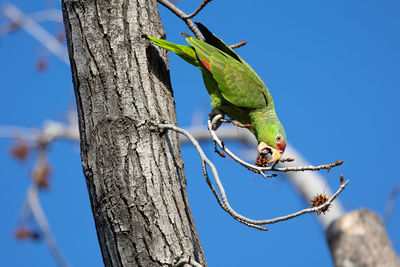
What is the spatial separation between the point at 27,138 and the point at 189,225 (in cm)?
937

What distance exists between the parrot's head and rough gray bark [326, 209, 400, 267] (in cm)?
302

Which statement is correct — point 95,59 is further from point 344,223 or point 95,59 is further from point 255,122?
point 344,223

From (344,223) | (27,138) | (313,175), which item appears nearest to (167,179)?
(344,223)

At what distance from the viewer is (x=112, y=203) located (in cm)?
256

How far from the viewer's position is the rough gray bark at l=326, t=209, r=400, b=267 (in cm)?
591

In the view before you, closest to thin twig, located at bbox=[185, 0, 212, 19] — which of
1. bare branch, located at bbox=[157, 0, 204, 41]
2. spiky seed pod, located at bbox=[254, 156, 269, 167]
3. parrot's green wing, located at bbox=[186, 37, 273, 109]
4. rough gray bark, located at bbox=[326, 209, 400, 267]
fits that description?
bare branch, located at bbox=[157, 0, 204, 41]

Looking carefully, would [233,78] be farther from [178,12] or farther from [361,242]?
[361,242]

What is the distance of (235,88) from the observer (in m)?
3.95

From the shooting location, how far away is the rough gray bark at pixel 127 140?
8.30 ft

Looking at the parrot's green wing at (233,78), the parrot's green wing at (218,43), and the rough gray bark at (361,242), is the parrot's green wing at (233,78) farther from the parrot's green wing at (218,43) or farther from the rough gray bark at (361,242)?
the rough gray bark at (361,242)

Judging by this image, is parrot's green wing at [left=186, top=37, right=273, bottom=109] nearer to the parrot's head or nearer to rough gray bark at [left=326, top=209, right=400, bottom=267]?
the parrot's head

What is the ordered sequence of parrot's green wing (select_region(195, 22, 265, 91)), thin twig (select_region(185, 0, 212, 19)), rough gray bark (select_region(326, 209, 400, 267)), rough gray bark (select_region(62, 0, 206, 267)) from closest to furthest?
rough gray bark (select_region(62, 0, 206, 267)), thin twig (select_region(185, 0, 212, 19)), parrot's green wing (select_region(195, 22, 265, 91)), rough gray bark (select_region(326, 209, 400, 267))

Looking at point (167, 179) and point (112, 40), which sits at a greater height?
point (112, 40)

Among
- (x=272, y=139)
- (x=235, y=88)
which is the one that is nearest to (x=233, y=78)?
(x=235, y=88)
